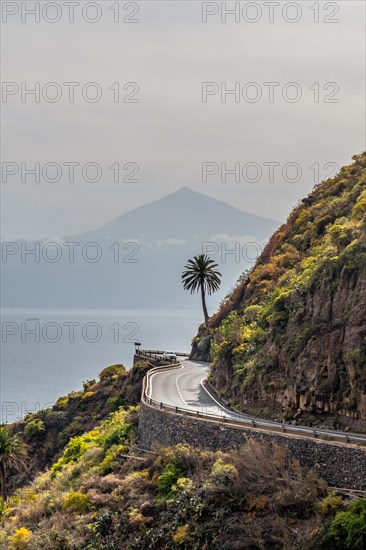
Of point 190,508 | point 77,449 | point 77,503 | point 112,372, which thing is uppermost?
point 112,372

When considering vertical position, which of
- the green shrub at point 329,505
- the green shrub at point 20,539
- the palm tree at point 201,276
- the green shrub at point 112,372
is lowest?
the green shrub at point 20,539

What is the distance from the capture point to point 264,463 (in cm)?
3278

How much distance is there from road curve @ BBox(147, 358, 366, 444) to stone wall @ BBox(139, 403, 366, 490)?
792 mm

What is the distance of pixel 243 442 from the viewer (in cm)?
3619

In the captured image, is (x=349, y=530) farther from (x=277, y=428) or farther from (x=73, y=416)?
(x=73, y=416)

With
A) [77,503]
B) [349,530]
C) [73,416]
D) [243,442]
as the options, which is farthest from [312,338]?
[73,416]

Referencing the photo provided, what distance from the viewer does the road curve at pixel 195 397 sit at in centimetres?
3473

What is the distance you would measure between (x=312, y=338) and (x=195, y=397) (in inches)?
542

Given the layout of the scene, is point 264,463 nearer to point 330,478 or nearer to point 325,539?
point 330,478

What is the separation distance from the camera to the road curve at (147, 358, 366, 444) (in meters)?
34.7

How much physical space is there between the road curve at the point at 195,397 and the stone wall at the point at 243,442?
79 centimetres

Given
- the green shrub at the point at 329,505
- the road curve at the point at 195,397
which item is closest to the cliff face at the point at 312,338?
the road curve at the point at 195,397

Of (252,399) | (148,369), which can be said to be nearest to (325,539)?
(252,399)

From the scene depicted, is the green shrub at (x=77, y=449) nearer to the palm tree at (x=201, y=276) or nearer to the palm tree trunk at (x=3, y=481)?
the palm tree trunk at (x=3, y=481)
